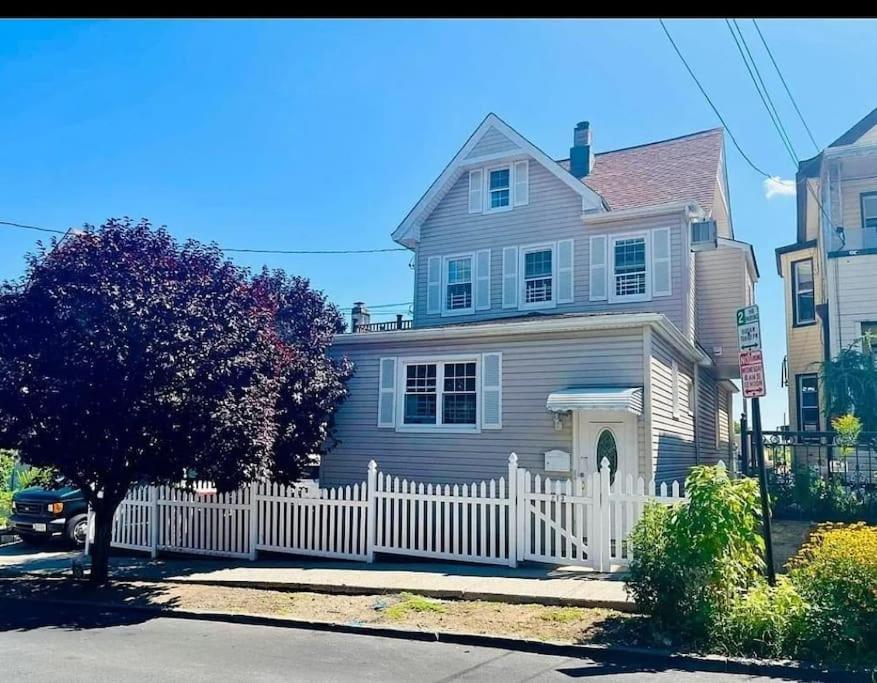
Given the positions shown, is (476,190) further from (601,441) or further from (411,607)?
(411,607)

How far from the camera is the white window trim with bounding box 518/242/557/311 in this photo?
56.9ft

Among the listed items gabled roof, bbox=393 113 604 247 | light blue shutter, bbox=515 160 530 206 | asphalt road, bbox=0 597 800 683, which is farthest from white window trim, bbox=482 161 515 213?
asphalt road, bbox=0 597 800 683

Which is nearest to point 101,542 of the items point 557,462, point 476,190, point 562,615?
point 562,615

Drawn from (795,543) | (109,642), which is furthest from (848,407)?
(109,642)

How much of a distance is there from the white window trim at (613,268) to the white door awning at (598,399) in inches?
184

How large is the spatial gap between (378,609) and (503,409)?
19.6ft

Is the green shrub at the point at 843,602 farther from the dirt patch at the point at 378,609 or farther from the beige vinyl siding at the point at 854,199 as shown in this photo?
the beige vinyl siding at the point at 854,199

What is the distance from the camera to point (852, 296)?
16.5 m

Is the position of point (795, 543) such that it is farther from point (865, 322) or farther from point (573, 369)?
point (865, 322)

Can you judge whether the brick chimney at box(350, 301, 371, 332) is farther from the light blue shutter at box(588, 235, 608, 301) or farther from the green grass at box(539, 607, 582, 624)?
Answer: the green grass at box(539, 607, 582, 624)

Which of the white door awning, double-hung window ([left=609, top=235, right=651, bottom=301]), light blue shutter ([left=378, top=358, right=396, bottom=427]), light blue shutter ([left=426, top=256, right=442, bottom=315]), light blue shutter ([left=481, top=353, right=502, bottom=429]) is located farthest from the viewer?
light blue shutter ([left=426, top=256, right=442, bottom=315])

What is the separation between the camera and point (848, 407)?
15547mm

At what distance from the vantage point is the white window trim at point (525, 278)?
17.3m

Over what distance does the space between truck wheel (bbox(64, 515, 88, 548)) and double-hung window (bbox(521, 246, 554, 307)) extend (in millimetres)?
11079
